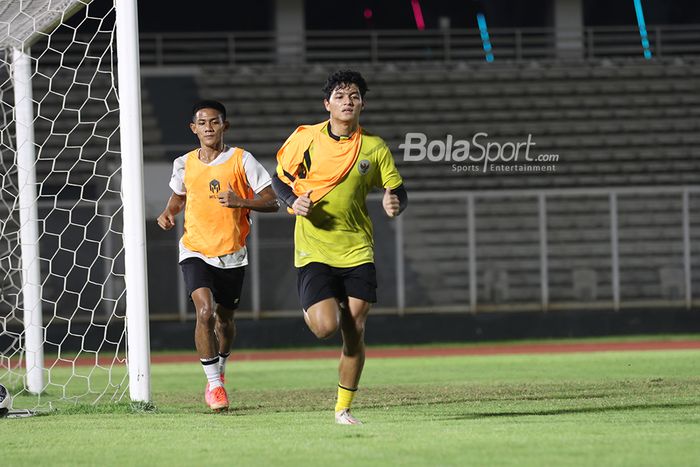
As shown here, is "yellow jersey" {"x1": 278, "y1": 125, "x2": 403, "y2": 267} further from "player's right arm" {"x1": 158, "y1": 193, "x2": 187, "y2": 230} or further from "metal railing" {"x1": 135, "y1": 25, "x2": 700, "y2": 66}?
"metal railing" {"x1": 135, "y1": 25, "x2": 700, "y2": 66}

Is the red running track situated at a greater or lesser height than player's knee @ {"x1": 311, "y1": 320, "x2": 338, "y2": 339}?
lesser

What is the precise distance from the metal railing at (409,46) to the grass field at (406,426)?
13.5 meters

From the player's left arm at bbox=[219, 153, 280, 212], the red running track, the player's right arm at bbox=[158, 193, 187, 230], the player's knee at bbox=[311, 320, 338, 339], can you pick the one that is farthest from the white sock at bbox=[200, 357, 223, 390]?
the red running track

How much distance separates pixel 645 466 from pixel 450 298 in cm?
1465

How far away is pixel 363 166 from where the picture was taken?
7.15 m

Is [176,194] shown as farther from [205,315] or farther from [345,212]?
[345,212]

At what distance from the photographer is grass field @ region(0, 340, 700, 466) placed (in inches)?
217

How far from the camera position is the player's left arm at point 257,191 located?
8375 millimetres

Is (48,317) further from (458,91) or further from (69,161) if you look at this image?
(458,91)

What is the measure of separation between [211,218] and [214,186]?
23cm

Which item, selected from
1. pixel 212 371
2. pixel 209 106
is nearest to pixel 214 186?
pixel 209 106

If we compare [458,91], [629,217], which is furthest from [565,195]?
[458,91]

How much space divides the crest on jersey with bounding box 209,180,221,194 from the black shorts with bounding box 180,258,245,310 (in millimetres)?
504

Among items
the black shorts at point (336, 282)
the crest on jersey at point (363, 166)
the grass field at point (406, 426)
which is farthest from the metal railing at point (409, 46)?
the black shorts at point (336, 282)
